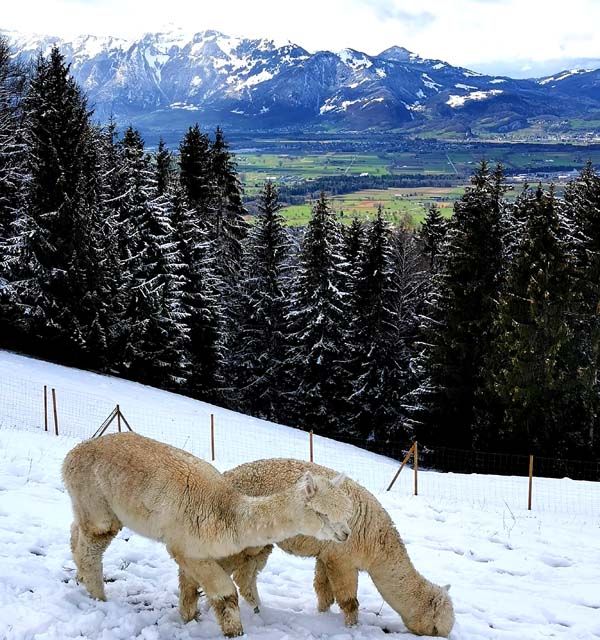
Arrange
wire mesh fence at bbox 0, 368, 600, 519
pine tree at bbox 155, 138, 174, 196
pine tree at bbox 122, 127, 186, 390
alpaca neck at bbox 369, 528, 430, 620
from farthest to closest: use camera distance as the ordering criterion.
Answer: pine tree at bbox 155, 138, 174, 196 < pine tree at bbox 122, 127, 186, 390 < wire mesh fence at bbox 0, 368, 600, 519 < alpaca neck at bbox 369, 528, 430, 620

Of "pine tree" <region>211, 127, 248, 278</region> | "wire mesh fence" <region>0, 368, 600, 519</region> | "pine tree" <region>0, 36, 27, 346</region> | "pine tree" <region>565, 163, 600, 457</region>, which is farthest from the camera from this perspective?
"pine tree" <region>211, 127, 248, 278</region>

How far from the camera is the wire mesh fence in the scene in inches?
645

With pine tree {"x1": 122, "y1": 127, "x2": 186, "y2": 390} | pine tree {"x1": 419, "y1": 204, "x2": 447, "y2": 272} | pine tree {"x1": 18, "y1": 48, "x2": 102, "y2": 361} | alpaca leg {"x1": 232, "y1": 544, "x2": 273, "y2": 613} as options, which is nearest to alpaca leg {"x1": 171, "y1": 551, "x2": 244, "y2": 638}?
alpaca leg {"x1": 232, "y1": 544, "x2": 273, "y2": 613}

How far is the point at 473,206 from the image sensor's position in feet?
95.1

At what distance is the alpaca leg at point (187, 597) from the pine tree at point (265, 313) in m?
29.7

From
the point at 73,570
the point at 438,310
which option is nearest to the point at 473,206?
the point at 438,310

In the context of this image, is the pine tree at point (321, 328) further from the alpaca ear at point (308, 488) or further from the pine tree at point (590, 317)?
the alpaca ear at point (308, 488)

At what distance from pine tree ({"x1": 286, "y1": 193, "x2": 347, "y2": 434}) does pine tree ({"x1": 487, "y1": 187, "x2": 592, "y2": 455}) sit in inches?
408

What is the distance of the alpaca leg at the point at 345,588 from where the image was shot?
716cm

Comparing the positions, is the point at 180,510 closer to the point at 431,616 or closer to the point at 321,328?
the point at 431,616

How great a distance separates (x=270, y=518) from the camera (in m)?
6.07

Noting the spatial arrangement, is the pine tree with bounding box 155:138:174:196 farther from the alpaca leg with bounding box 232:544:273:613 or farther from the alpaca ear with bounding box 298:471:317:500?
the alpaca ear with bounding box 298:471:317:500

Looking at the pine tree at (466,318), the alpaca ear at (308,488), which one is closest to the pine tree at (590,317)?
the pine tree at (466,318)

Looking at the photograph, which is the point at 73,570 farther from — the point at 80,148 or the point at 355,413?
the point at 355,413
